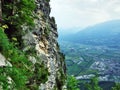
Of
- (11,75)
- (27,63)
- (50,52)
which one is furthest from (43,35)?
(11,75)

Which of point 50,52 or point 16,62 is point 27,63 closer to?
point 16,62

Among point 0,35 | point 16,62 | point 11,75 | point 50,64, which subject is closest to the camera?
point 11,75

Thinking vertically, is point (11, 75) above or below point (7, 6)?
below

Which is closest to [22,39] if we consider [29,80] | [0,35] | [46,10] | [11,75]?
[29,80]

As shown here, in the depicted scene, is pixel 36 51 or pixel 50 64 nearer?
pixel 36 51

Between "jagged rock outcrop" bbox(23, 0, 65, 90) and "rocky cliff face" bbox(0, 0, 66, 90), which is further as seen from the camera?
"jagged rock outcrop" bbox(23, 0, 65, 90)

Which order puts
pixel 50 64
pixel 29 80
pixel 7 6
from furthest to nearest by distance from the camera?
pixel 50 64
pixel 7 6
pixel 29 80

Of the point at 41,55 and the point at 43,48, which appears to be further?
the point at 43,48

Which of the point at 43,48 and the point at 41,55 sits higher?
the point at 43,48

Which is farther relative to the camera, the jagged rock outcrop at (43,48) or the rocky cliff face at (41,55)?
the jagged rock outcrop at (43,48)

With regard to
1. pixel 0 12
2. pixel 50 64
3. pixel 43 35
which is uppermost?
pixel 0 12
